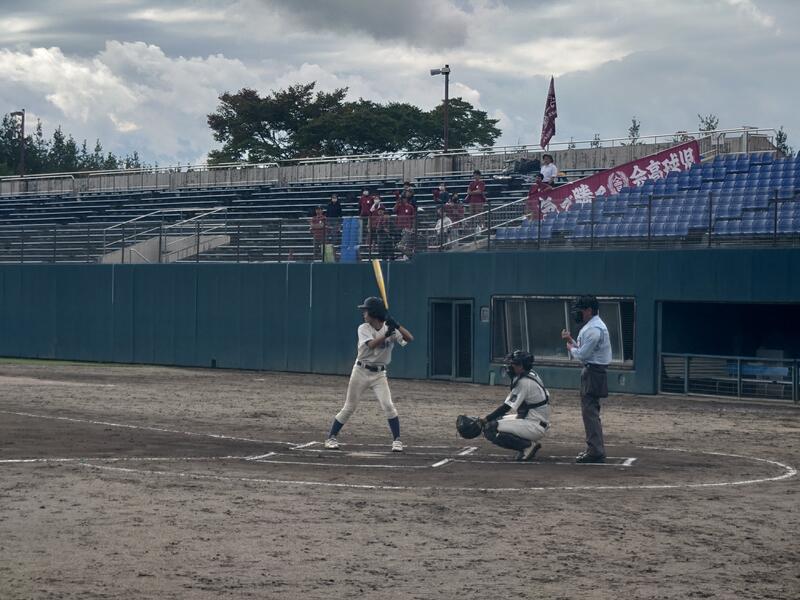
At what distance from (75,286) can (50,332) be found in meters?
1.99

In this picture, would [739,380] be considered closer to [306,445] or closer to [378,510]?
[306,445]

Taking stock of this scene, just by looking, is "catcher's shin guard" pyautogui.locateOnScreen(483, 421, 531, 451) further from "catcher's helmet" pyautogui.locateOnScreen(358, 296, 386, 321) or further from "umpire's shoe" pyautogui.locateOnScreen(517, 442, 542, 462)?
"catcher's helmet" pyautogui.locateOnScreen(358, 296, 386, 321)

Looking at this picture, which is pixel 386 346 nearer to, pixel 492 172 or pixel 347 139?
pixel 492 172

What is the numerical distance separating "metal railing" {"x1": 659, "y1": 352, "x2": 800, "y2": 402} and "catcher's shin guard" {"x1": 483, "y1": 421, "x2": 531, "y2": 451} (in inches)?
472

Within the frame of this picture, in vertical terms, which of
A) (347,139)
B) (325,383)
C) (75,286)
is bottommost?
(325,383)

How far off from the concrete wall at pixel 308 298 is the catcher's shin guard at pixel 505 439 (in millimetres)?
11994

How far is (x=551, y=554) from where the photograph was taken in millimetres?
10016

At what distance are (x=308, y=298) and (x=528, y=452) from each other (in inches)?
745

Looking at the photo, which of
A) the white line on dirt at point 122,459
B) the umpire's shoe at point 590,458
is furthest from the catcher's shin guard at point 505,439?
the white line on dirt at point 122,459

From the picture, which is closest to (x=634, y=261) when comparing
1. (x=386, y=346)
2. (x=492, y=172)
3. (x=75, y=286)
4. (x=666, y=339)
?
(x=666, y=339)

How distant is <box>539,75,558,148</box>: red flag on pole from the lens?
135ft

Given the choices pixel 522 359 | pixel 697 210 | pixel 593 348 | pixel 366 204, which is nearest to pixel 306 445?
pixel 522 359

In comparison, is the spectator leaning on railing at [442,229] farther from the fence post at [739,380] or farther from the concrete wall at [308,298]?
the fence post at [739,380]

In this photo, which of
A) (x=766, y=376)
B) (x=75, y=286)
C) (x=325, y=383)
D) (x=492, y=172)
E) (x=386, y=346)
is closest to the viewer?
(x=386, y=346)
